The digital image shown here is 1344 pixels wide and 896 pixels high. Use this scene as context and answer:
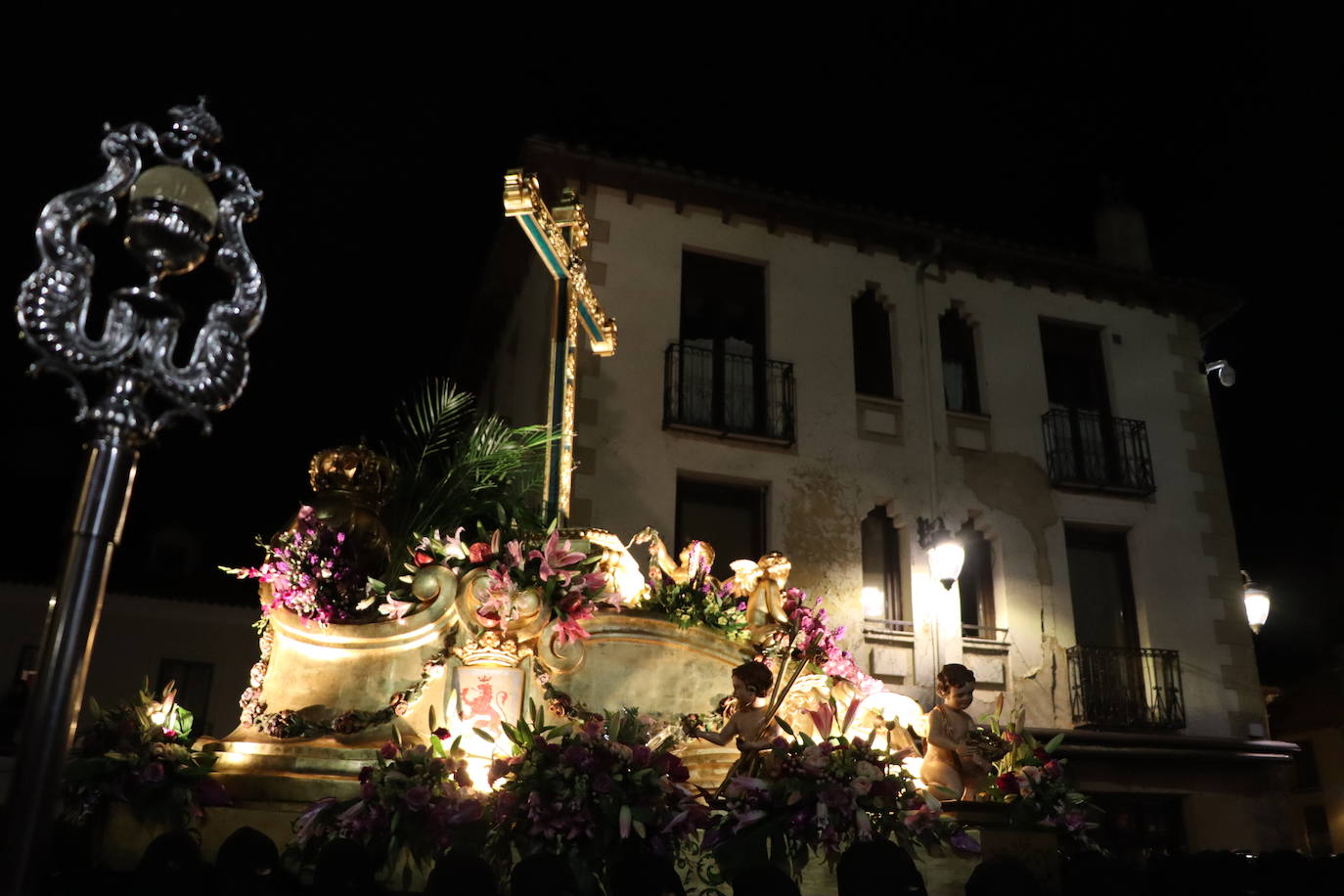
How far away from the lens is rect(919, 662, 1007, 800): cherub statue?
21.0ft

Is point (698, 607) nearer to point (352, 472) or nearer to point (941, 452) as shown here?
point (352, 472)

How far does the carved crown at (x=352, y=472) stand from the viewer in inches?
316

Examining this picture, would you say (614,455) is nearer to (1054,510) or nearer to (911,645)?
(911,645)

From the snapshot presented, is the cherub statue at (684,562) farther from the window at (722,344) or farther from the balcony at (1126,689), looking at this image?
the balcony at (1126,689)

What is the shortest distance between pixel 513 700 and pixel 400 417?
5.25m

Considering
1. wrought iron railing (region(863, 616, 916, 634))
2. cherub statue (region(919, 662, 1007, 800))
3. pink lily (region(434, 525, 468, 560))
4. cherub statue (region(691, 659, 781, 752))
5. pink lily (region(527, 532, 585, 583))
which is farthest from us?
wrought iron railing (region(863, 616, 916, 634))

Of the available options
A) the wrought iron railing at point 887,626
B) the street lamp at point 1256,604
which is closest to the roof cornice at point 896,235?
the street lamp at point 1256,604

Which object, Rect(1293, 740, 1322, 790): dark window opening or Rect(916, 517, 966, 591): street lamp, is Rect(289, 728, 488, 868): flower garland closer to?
Rect(916, 517, 966, 591): street lamp

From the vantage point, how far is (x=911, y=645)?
14.1 metres

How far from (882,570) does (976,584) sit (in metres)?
1.50

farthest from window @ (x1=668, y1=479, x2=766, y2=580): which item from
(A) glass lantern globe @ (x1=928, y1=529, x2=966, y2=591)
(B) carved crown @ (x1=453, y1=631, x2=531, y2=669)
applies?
(B) carved crown @ (x1=453, y1=631, x2=531, y2=669)

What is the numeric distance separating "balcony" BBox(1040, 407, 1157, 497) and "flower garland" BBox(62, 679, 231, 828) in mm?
12660

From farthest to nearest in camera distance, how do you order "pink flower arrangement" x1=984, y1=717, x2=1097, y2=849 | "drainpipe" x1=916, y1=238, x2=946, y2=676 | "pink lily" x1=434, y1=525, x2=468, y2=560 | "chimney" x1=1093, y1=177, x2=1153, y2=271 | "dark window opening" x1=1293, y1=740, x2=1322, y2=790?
"dark window opening" x1=1293, y1=740, x2=1322, y2=790 < "chimney" x1=1093, y1=177, x2=1153, y2=271 < "drainpipe" x1=916, y1=238, x2=946, y2=676 < "pink lily" x1=434, y1=525, x2=468, y2=560 < "pink flower arrangement" x1=984, y1=717, x2=1097, y2=849

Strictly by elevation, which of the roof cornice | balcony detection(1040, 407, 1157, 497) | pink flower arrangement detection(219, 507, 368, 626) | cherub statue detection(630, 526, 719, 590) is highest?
the roof cornice
